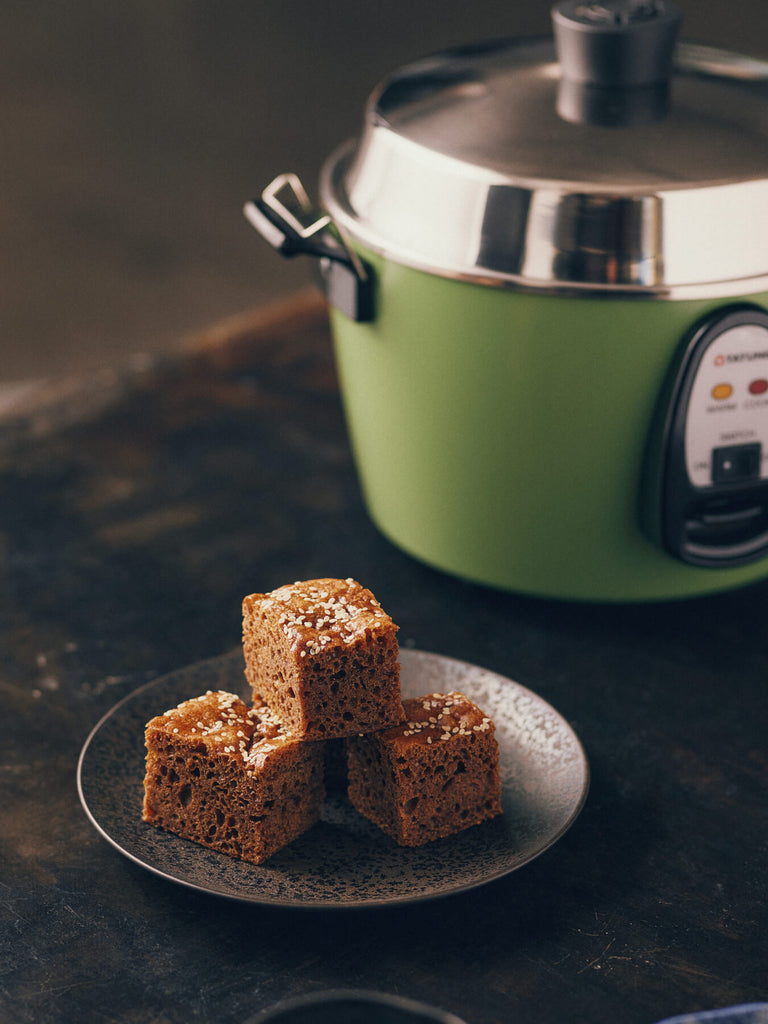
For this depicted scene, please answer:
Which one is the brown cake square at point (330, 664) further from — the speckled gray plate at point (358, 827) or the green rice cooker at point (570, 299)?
the green rice cooker at point (570, 299)

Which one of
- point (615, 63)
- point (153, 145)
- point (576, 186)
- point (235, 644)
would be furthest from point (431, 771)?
point (153, 145)

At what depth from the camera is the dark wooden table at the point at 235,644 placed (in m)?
0.71

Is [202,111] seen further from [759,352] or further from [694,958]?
[694,958]

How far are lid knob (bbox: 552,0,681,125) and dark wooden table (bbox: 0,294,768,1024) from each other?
0.44 meters

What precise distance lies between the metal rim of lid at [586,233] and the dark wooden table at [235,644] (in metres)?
0.32

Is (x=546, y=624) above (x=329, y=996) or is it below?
below

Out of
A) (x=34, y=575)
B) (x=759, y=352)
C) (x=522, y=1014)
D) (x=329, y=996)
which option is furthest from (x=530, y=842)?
(x=34, y=575)

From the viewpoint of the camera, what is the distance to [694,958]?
717mm

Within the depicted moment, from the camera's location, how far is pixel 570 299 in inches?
35.7

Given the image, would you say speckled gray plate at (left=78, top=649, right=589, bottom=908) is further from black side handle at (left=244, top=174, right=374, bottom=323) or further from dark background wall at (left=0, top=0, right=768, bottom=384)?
dark background wall at (left=0, top=0, right=768, bottom=384)

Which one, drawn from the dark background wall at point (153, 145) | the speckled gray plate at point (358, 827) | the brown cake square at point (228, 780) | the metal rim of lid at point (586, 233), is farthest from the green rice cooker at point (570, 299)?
the dark background wall at point (153, 145)

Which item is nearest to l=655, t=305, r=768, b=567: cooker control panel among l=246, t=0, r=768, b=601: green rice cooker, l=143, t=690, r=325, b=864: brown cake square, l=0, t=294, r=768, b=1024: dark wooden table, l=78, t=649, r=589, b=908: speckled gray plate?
l=246, t=0, r=768, b=601: green rice cooker

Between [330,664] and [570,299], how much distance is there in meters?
0.35

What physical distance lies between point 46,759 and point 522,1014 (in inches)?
16.4
